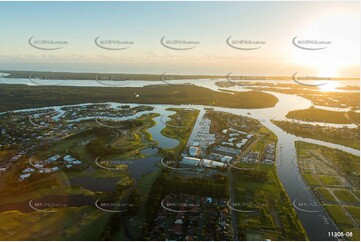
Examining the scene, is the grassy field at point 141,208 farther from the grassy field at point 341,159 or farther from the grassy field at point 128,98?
the grassy field at point 128,98

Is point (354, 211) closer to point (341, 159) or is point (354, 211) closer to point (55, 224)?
point (341, 159)

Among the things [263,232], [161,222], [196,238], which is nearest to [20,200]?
[161,222]

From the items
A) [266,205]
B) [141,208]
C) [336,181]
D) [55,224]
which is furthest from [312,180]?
[55,224]

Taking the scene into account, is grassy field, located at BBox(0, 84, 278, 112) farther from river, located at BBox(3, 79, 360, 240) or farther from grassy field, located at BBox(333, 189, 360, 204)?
grassy field, located at BBox(333, 189, 360, 204)

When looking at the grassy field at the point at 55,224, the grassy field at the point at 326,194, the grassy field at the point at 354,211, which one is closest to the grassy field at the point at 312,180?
the grassy field at the point at 326,194

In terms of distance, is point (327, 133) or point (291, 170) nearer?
point (291, 170)

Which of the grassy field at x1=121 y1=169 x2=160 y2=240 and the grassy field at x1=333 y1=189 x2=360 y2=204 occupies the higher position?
the grassy field at x1=333 y1=189 x2=360 y2=204

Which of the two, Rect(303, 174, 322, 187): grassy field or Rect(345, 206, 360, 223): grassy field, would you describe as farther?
Rect(303, 174, 322, 187): grassy field

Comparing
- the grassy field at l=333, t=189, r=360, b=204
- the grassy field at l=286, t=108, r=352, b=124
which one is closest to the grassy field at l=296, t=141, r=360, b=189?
the grassy field at l=333, t=189, r=360, b=204

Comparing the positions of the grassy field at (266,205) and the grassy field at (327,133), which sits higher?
the grassy field at (327,133)

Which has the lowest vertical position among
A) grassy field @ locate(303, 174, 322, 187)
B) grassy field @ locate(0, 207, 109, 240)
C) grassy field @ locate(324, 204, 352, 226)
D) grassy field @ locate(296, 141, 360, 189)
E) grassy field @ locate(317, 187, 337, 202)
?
grassy field @ locate(0, 207, 109, 240)

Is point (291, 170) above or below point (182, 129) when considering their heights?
below

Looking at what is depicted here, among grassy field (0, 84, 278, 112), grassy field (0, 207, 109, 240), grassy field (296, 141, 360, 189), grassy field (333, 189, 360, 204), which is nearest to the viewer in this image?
grassy field (0, 207, 109, 240)
